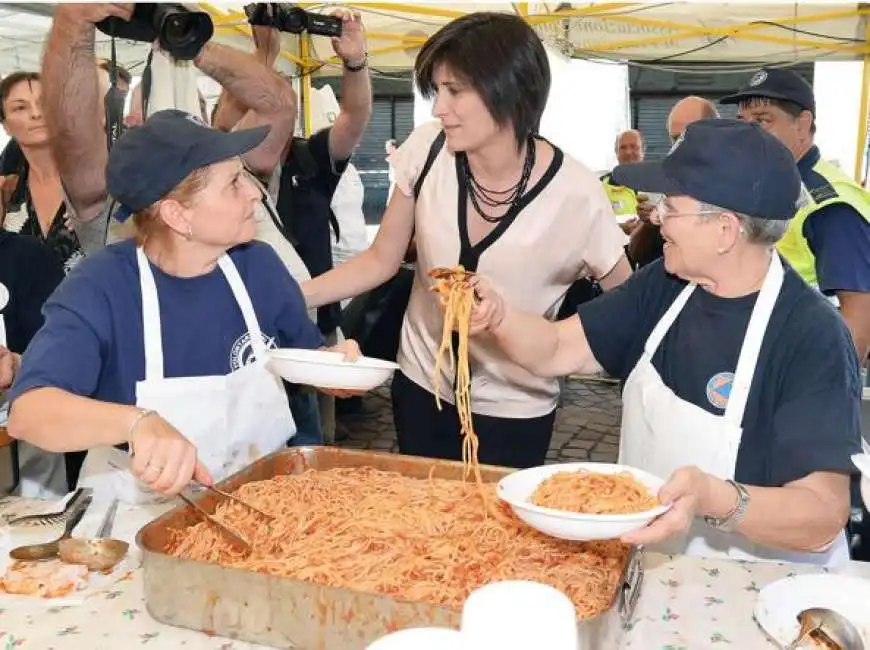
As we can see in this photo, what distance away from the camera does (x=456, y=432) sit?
2836mm

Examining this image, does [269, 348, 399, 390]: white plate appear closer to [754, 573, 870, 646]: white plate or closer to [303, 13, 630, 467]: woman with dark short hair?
[303, 13, 630, 467]: woman with dark short hair

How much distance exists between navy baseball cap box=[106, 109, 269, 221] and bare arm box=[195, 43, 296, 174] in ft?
2.80

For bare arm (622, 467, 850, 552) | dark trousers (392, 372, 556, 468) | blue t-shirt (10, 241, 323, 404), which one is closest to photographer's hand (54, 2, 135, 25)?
blue t-shirt (10, 241, 323, 404)

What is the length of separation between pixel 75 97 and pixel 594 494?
2.22 m

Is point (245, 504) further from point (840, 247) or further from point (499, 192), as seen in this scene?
point (840, 247)

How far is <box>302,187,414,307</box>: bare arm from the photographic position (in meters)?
2.87

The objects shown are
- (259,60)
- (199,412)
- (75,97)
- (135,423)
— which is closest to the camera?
(135,423)

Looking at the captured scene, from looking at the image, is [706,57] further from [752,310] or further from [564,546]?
[564,546]

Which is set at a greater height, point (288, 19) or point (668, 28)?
point (668, 28)

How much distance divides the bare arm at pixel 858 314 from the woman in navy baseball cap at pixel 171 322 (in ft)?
6.72

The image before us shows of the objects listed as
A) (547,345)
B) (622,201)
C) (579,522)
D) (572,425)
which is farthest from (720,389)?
(622,201)

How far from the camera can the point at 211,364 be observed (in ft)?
7.18

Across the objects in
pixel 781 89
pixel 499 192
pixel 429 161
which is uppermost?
pixel 781 89

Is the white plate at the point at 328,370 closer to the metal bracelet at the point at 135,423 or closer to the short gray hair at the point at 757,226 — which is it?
the metal bracelet at the point at 135,423
